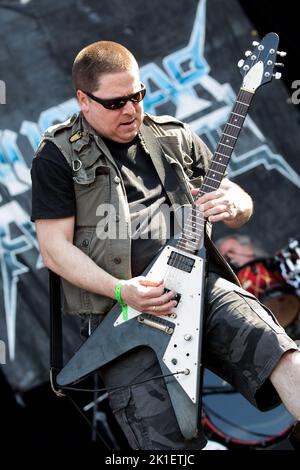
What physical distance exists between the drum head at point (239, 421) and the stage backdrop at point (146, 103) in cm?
97

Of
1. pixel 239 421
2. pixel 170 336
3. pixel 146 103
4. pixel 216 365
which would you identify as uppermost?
pixel 146 103

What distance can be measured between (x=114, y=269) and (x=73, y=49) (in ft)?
7.54

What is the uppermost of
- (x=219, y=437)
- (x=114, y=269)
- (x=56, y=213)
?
(x=56, y=213)

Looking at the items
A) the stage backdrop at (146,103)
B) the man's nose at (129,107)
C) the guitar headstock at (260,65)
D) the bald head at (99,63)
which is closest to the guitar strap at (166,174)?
the man's nose at (129,107)

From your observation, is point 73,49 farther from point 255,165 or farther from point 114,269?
point 114,269

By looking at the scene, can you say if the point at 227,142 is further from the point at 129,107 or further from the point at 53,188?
the point at 53,188

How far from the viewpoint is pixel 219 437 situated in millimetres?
5871

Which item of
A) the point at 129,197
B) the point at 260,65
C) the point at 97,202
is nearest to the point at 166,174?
the point at 129,197

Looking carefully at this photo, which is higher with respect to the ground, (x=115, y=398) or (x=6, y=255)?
(x=6, y=255)

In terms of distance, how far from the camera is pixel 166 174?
4027 millimetres

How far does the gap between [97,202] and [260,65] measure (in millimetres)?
905

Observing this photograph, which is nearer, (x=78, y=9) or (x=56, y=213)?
(x=56, y=213)

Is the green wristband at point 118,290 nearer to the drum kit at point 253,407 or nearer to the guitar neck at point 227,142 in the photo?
the guitar neck at point 227,142

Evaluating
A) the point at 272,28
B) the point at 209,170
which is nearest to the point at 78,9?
the point at 272,28
